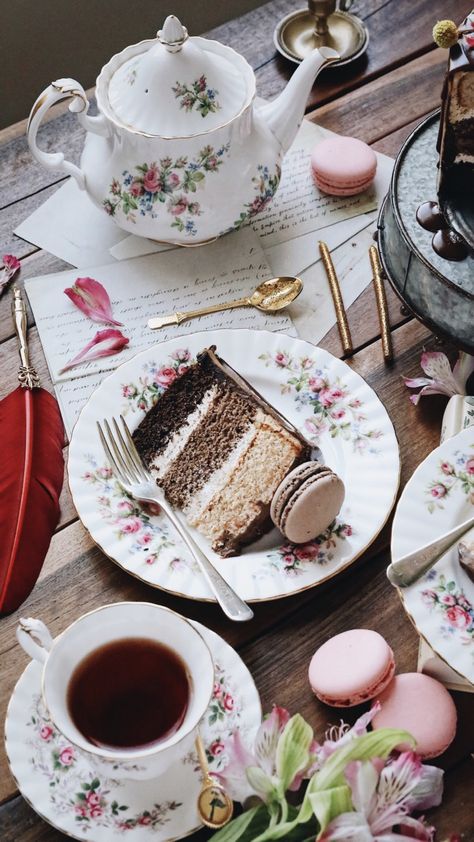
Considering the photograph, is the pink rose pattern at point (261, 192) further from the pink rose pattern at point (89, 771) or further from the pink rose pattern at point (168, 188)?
the pink rose pattern at point (89, 771)

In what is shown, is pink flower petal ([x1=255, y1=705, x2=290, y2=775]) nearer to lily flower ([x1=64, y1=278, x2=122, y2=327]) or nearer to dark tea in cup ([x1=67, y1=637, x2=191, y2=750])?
dark tea in cup ([x1=67, y1=637, x2=191, y2=750])

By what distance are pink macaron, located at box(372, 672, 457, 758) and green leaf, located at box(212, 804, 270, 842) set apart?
0.19m

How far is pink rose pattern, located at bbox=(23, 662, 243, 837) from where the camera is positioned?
837 mm

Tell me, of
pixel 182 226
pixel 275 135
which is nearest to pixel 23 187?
pixel 182 226

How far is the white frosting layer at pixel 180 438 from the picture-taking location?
112 centimetres

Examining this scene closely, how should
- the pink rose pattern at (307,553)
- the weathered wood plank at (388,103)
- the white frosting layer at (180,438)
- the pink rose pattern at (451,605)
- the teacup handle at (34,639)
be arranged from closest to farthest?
the teacup handle at (34,639) → the pink rose pattern at (451,605) → the pink rose pattern at (307,553) → the white frosting layer at (180,438) → the weathered wood plank at (388,103)

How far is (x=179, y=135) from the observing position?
1.18m

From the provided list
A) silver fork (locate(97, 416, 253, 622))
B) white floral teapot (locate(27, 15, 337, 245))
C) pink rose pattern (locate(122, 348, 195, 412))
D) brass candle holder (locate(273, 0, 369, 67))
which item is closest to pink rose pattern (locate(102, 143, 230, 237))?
white floral teapot (locate(27, 15, 337, 245))

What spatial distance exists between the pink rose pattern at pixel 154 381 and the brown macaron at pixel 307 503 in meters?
0.23

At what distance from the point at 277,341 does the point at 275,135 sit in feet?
1.01

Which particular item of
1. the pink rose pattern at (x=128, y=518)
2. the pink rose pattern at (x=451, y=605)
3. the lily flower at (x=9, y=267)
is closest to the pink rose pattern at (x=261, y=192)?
the lily flower at (x=9, y=267)

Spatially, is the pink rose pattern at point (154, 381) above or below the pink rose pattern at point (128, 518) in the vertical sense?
above

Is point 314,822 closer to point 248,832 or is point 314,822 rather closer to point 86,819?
point 248,832

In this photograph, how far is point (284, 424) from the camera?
1117 mm
